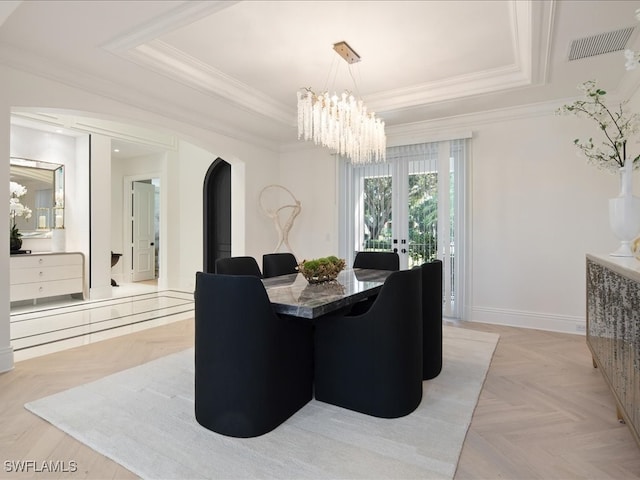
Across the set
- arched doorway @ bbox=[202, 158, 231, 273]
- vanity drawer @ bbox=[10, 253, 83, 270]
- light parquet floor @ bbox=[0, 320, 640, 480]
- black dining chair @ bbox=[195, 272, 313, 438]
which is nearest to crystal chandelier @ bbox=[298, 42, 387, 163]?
black dining chair @ bbox=[195, 272, 313, 438]

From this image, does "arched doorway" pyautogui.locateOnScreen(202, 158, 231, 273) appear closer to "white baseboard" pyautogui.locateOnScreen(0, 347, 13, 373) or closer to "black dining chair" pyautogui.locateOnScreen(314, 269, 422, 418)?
"white baseboard" pyautogui.locateOnScreen(0, 347, 13, 373)

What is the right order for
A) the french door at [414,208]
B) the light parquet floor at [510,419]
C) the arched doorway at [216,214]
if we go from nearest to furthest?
the light parquet floor at [510,419], the french door at [414,208], the arched doorway at [216,214]

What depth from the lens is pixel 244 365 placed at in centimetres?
193

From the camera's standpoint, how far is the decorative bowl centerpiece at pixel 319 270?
9.02ft

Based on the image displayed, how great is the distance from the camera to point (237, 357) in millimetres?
1934

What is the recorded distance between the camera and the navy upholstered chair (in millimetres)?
2748

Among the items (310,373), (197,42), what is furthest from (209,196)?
(310,373)

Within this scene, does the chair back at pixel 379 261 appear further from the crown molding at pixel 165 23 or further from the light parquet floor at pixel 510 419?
the crown molding at pixel 165 23

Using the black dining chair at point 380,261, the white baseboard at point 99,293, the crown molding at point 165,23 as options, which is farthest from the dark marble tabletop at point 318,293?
the white baseboard at point 99,293

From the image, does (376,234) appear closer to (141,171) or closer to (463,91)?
(463,91)

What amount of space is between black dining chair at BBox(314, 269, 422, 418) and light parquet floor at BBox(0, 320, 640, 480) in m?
0.45

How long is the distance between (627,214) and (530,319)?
2.28 meters

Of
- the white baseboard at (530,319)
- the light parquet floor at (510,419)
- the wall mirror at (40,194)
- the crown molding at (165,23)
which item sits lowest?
the light parquet floor at (510,419)

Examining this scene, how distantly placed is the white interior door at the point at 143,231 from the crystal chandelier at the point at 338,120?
661 centimetres
